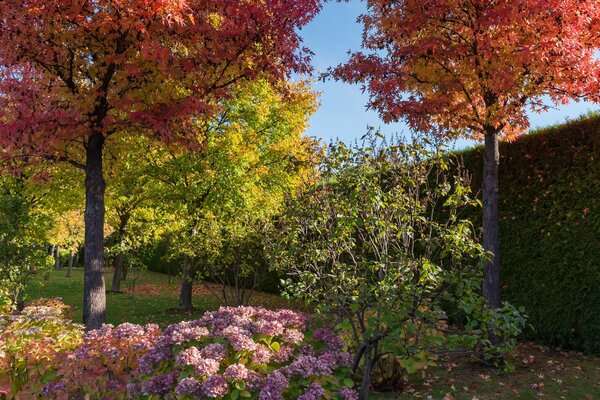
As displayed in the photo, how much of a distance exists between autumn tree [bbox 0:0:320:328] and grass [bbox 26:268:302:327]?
4.84 meters

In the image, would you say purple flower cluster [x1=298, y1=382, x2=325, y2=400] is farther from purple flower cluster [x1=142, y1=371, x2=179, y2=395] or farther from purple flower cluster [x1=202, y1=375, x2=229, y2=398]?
purple flower cluster [x1=142, y1=371, x2=179, y2=395]

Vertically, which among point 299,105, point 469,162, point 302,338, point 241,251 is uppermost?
point 299,105

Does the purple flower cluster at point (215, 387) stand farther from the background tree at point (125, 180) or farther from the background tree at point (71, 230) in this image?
the background tree at point (71, 230)

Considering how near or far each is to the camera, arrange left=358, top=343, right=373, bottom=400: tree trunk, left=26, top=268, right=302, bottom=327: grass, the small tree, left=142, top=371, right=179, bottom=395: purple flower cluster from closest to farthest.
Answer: left=142, top=371, right=179, bottom=395: purple flower cluster, the small tree, left=358, top=343, right=373, bottom=400: tree trunk, left=26, top=268, right=302, bottom=327: grass

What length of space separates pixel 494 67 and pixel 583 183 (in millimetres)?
2538

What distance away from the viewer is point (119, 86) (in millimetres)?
8523

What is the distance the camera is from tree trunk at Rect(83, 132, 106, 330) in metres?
8.37

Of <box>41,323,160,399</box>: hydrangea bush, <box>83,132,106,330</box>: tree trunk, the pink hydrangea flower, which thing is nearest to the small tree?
the pink hydrangea flower

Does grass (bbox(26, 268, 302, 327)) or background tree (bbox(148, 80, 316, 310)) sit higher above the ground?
background tree (bbox(148, 80, 316, 310))

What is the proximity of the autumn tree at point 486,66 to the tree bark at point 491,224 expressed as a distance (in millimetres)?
15

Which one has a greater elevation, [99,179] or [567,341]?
[99,179]

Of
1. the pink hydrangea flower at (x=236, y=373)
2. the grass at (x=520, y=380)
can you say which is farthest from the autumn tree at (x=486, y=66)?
the pink hydrangea flower at (x=236, y=373)

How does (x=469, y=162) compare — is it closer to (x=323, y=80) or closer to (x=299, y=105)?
(x=323, y=80)

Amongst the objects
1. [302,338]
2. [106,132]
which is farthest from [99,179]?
[302,338]
